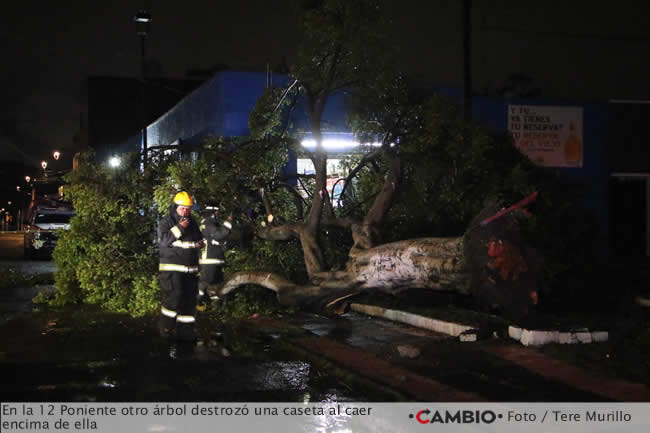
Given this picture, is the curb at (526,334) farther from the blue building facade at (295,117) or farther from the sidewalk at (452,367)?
the blue building facade at (295,117)

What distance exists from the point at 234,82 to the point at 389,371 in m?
12.1

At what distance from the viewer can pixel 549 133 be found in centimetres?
2102

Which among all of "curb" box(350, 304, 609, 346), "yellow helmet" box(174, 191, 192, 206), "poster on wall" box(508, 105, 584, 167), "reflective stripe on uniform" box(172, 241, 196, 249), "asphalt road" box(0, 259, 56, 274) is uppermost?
"poster on wall" box(508, 105, 584, 167)

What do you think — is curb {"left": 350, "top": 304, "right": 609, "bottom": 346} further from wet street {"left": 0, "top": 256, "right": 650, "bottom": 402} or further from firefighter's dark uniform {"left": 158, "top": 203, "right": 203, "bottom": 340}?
firefighter's dark uniform {"left": 158, "top": 203, "right": 203, "bottom": 340}

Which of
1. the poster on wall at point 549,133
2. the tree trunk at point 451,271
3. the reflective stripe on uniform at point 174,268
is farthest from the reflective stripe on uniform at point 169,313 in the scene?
the poster on wall at point 549,133

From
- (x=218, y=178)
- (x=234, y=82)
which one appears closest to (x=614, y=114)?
(x=234, y=82)

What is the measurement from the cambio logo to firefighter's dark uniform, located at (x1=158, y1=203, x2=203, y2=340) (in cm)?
379

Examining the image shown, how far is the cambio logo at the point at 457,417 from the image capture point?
541cm

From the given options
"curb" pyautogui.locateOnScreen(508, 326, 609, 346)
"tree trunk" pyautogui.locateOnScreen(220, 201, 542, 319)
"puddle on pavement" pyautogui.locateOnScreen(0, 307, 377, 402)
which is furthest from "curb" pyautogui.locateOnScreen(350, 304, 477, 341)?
"puddle on pavement" pyautogui.locateOnScreen(0, 307, 377, 402)

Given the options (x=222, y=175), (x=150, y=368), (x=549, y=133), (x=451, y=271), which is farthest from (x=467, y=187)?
(x=549, y=133)

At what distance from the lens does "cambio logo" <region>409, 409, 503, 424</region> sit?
541 cm

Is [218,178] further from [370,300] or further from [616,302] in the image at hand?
[616,302]

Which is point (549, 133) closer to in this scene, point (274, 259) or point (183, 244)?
point (274, 259)

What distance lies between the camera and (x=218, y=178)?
35.6ft
